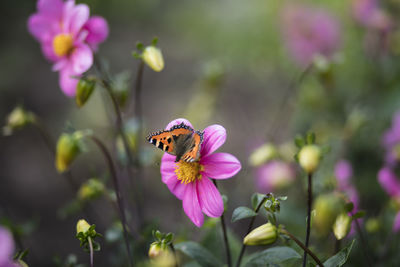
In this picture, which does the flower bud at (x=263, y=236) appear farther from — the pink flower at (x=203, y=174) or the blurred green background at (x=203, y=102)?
the blurred green background at (x=203, y=102)

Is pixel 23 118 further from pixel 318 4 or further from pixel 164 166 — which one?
pixel 318 4

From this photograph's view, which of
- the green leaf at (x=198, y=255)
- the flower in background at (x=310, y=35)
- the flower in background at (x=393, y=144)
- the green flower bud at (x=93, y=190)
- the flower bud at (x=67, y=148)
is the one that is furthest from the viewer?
the flower in background at (x=310, y=35)

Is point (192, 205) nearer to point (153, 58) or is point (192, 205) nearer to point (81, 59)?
point (153, 58)

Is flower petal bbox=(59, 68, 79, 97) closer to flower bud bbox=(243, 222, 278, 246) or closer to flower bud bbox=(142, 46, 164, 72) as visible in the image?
flower bud bbox=(142, 46, 164, 72)

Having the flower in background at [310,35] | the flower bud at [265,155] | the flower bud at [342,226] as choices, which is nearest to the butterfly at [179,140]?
the flower bud at [342,226]

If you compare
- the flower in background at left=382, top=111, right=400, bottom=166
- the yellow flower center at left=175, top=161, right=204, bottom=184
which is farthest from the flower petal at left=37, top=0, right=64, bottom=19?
the flower in background at left=382, top=111, right=400, bottom=166

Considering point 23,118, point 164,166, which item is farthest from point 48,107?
point 164,166
